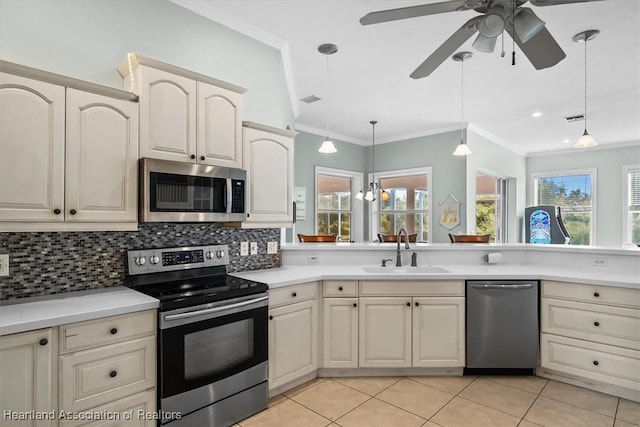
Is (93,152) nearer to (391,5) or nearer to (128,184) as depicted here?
(128,184)

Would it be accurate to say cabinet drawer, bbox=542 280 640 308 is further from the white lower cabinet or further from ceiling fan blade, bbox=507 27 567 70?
the white lower cabinet

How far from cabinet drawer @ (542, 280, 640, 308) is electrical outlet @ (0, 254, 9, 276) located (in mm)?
3565

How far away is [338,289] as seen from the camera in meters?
2.74

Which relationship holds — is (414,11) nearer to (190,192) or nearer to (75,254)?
→ (190,192)

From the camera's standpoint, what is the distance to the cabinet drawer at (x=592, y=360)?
2438mm

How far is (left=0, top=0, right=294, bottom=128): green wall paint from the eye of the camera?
1.95 meters

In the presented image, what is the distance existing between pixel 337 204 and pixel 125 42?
190 inches

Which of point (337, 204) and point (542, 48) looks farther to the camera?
point (337, 204)

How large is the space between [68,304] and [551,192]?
921cm

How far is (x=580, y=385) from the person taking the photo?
2660mm

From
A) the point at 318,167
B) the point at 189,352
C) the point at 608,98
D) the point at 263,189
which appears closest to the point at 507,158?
the point at 608,98

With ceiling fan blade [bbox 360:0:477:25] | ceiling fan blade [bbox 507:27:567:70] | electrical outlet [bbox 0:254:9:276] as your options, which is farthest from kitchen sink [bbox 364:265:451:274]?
electrical outlet [bbox 0:254:9:276]

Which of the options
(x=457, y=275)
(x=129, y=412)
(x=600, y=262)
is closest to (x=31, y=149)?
(x=129, y=412)

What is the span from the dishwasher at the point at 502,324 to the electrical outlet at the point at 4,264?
3.01 m
